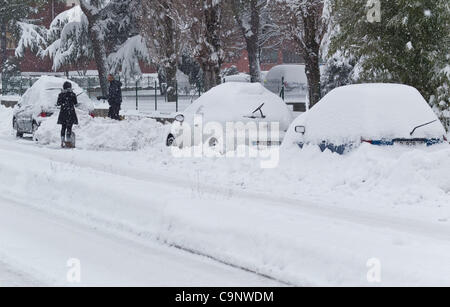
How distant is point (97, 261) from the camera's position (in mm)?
8734

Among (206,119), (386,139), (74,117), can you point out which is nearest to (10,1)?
(74,117)

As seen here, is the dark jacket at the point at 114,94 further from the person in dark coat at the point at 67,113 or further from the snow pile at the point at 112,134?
the person in dark coat at the point at 67,113

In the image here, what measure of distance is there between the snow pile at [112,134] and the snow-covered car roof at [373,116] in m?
7.10

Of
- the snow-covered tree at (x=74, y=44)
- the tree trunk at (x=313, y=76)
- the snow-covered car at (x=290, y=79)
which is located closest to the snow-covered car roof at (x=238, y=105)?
the tree trunk at (x=313, y=76)

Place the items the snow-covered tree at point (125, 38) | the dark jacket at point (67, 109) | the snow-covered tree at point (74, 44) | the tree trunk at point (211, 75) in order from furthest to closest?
the snow-covered tree at point (74, 44), the snow-covered tree at point (125, 38), the tree trunk at point (211, 75), the dark jacket at point (67, 109)

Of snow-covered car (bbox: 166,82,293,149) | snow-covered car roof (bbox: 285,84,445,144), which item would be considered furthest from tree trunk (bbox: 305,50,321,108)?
snow-covered car roof (bbox: 285,84,445,144)

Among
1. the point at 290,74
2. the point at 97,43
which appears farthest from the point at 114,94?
the point at 290,74

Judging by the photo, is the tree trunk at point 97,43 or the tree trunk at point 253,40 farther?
the tree trunk at point 253,40

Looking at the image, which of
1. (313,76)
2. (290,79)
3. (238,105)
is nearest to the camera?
(238,105)

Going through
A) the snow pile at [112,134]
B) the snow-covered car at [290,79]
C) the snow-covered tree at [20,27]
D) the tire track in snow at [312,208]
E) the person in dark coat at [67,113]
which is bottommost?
the tire track in snow at [312,208]

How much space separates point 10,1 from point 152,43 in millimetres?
21999

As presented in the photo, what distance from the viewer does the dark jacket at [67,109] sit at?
2134cm

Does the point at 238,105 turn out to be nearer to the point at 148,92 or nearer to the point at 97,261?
the point at 97,261

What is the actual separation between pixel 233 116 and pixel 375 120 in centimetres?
448
